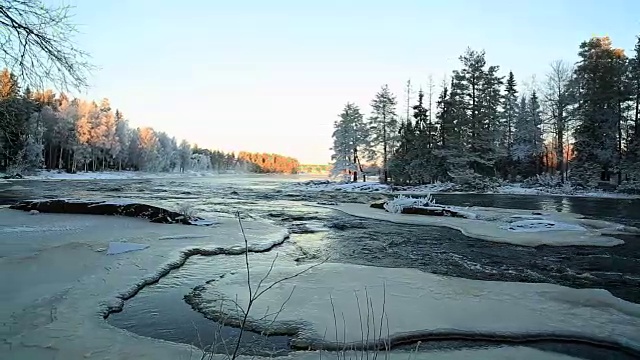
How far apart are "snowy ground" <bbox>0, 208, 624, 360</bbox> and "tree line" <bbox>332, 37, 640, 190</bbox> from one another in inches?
1307

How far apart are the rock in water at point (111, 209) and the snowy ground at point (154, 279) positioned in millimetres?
3347

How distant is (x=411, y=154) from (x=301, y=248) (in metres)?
38.0

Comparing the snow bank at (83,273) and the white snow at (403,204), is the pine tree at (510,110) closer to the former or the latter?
the white snow at (403,204)

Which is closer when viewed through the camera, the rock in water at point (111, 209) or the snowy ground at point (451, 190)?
the rock in water at point (111, 209)

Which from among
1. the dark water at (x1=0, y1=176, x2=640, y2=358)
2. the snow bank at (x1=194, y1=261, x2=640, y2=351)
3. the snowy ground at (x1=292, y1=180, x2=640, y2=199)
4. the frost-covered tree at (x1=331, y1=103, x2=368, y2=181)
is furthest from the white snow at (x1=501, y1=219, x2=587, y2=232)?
the frost-covered tree at (x1=331, y1=103, x2=368, y2=181)

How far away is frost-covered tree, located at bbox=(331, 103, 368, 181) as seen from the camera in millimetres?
55344

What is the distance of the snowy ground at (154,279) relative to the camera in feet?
12.6

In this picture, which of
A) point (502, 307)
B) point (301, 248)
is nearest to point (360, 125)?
point (301, 248)

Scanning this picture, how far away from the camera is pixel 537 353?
3912 mm

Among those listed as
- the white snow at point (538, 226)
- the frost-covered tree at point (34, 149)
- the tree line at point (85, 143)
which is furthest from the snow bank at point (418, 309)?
the frost-covered tree at point (34, 149)

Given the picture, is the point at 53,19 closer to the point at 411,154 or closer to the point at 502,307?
the point at 502,307

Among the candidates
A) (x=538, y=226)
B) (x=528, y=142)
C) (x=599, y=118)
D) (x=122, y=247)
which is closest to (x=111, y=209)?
(x=122, y=247)

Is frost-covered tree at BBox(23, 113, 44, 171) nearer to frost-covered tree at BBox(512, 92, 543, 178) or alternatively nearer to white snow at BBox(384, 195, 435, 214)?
white snow at BBox(384, 195, 435, 214)

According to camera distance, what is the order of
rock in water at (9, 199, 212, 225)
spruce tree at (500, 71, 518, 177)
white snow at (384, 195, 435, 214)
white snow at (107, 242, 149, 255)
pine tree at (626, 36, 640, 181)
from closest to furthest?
white snow at (107, 242, 149, 255) < rock in water at (9, 199, 212, 225) < white snow at (384, 195, 435, 214) < pine tree at (626, 36, 640, 181) < spruce tree at (500, 71, 518, 177)
